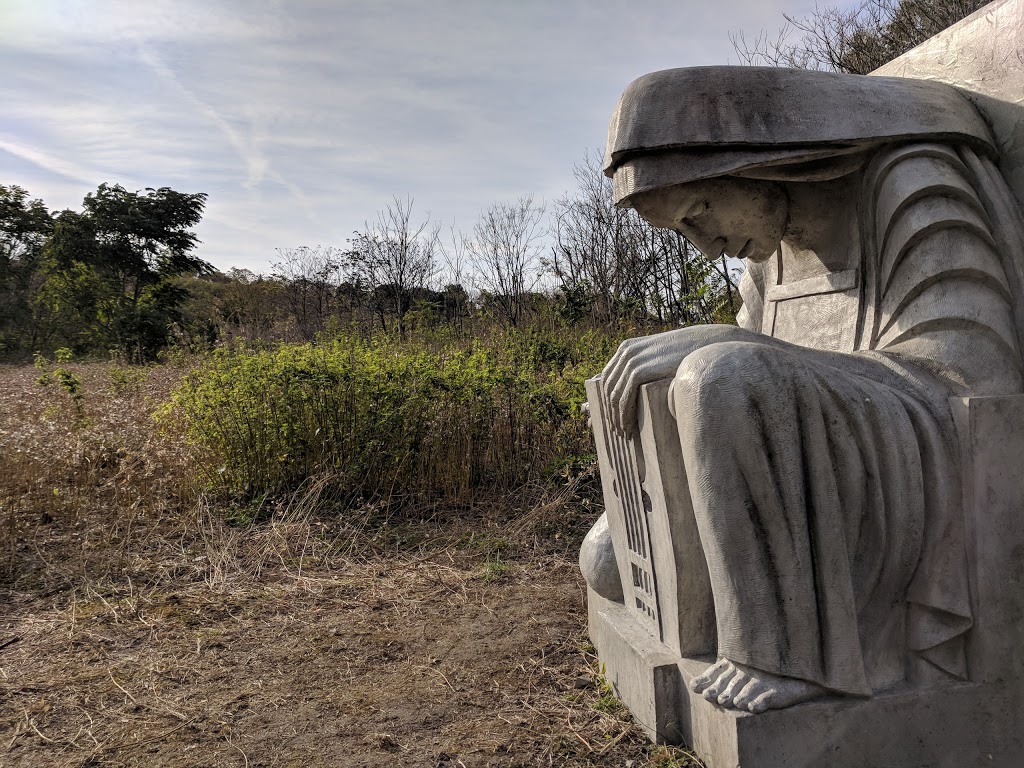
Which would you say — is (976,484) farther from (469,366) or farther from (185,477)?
(185,477)

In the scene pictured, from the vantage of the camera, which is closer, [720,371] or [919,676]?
[720,371]

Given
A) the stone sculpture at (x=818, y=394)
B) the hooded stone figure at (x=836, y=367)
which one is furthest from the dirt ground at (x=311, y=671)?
the hooded stone figure at (x=836, y=367)

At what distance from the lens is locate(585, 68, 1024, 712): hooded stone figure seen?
1608 mm

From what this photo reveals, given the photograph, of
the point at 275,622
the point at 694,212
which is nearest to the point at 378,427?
the point at 275,622

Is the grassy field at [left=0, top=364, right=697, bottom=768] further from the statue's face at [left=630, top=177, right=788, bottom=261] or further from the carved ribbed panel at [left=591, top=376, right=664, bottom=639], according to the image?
the statue's face at [left=630, top=177, right=788, bottom=261]

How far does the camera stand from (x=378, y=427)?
16.0ft

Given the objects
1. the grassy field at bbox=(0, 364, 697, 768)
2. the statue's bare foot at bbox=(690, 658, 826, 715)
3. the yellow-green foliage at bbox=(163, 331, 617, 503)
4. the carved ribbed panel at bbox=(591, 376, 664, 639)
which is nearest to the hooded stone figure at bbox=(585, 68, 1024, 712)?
the statue's bare foot at bbox=(690, 658, 826, 715)

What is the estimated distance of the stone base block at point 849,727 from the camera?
1.61 metres

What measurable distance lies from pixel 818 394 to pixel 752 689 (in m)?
0.67

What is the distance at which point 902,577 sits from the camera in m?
1.73

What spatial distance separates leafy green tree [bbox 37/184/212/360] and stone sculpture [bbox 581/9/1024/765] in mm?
17911

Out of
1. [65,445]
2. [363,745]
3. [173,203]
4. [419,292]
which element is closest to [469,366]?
[65,445]

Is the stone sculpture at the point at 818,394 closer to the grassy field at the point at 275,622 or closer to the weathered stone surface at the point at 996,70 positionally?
the weathered stone surface at the point at 996,70

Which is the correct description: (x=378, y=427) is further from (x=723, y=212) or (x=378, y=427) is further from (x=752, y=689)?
(x=752, y=689)
